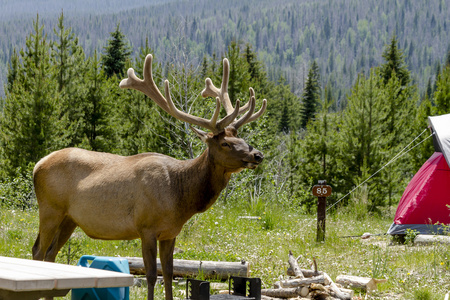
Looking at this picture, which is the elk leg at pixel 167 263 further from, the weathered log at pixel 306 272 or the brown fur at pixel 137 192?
the weathered log at pixel 306 272

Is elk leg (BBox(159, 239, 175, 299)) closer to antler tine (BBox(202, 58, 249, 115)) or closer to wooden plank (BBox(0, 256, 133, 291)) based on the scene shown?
antler tine (BBox(202, 58, 249, 115))

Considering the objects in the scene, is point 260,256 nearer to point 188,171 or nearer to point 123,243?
point 123,243

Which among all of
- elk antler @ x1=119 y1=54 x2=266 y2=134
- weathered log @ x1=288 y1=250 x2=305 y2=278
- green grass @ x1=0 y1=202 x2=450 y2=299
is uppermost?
elk antler @ x1=119 y1=54 x2=266 y2=134

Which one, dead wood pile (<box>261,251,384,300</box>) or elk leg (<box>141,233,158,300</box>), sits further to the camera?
dead wood pile (<box>261,251,384,300</box>)

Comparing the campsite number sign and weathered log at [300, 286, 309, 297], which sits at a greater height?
the campsite number sign

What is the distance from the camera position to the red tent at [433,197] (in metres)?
10.2

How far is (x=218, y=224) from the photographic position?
34.8ft

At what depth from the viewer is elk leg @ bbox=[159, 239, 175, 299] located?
5.62 metres

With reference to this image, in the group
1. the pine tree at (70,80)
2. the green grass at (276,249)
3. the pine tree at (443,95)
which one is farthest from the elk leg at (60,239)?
the pine tree at (443,95)

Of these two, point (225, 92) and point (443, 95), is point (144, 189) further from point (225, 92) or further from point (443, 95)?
point (443, 95)

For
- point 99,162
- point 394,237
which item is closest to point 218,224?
point 394,237

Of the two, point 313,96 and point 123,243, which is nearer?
point 123,243

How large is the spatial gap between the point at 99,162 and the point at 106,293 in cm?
151

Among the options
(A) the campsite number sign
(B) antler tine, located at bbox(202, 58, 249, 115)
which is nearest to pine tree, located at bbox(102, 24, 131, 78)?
(A) the campsite number sign
